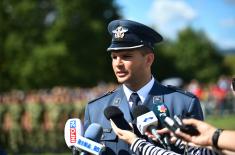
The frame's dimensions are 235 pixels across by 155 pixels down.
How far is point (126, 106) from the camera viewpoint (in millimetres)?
Result: 4234

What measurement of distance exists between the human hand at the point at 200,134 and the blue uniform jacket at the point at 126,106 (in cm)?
94

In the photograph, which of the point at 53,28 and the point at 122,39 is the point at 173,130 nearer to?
the point at 122,39

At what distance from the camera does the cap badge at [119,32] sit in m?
4.16

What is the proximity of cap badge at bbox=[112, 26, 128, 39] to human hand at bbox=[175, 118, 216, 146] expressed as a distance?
3.99 feet

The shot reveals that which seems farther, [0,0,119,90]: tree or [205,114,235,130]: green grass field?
[0,0,119,90]: tree

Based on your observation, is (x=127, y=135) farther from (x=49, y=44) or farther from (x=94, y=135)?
(x=49, y=44)

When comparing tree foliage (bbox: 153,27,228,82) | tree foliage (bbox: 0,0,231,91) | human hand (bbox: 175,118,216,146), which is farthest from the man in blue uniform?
tree foliage (bbox: 153,27,228,82)

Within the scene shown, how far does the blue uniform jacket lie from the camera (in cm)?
409

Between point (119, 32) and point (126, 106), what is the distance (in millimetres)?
512

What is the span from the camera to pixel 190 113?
407 cm

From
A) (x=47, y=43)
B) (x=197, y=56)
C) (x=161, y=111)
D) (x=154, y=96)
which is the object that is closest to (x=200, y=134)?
(x=161, y=111)

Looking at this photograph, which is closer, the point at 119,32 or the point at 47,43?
the point at 119,32

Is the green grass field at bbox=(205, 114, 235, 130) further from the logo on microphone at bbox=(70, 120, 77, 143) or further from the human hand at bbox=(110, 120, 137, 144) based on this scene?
the human hand at bbox=(110, 120, 137, 144)

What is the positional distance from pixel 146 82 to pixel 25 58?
40345 mm
